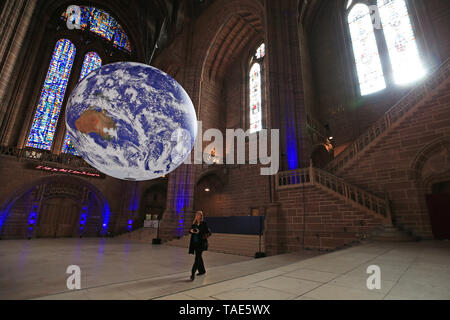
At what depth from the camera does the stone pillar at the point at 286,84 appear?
413 inches

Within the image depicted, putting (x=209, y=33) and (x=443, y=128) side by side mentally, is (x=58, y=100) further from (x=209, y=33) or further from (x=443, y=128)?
(x=443, y=128)

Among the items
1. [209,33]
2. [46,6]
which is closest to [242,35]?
[209,33]

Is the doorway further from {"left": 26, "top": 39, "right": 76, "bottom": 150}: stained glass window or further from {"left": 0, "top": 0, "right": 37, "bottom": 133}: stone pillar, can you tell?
{"left": 26, "top": 39, "right": 76, "bottom": 150}: stained glass window

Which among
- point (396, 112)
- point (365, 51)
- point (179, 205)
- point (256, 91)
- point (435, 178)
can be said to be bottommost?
point (179, 205)

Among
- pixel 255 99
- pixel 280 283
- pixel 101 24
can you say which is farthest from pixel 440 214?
pixel 101 24

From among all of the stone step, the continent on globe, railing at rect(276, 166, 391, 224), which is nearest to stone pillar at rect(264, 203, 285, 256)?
railing at rect(276, 166, 391, 224)

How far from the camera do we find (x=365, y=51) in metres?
16.2

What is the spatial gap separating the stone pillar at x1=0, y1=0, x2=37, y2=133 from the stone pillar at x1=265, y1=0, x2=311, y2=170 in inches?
473

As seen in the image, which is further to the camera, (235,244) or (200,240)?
(235,244)

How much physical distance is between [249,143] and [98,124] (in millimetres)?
14564

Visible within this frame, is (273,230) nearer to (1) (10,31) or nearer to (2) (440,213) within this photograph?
(2) (440,213)

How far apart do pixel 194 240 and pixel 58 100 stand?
62.4 feet

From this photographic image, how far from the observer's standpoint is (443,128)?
26.8 feet

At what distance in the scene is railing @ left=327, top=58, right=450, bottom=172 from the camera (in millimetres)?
8609
